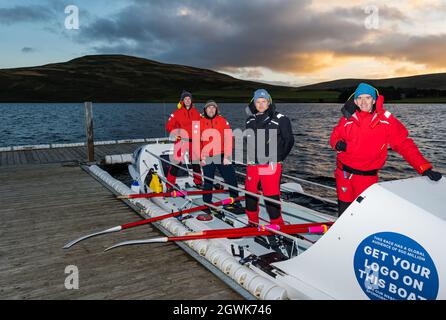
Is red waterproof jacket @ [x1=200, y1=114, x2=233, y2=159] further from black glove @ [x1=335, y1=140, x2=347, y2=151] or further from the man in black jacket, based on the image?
black glove @ [x1=335, y1=140, x2=347, y2=151]

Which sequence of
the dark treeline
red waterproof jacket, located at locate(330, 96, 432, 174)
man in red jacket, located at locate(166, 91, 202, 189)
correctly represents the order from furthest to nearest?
1. the dark treeline
2. man in red jacket, located at locate(166, 91, 202, 189)
3. red waterproof jacket, located at locate(330, 96, 432, 174)

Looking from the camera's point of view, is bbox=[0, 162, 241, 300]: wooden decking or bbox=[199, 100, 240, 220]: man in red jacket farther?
bbox=[199, 100, 240, 220]: man in red jacket

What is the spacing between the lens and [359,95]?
4.66 meters

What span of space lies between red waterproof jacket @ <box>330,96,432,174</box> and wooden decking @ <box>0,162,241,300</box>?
2529 millimetres

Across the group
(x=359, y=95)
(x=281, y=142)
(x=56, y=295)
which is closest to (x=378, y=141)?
(x=359, y=95)

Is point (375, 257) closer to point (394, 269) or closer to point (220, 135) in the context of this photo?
Result: point (394, 269)

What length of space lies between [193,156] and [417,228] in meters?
6.24

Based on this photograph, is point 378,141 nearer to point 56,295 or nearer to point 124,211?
point 56,295

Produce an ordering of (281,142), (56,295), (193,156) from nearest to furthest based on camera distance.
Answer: (56,295), (281,142), (193,156)

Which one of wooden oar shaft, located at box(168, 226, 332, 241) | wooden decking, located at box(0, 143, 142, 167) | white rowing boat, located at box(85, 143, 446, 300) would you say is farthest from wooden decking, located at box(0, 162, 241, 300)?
wooden decking, located at box(0, 143, 142, 167)

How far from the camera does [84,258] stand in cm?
560

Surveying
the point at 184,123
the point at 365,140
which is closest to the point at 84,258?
the point at 184,123

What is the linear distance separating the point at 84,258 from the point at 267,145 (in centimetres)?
354

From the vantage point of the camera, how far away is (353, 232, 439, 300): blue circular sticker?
10.3 feet
